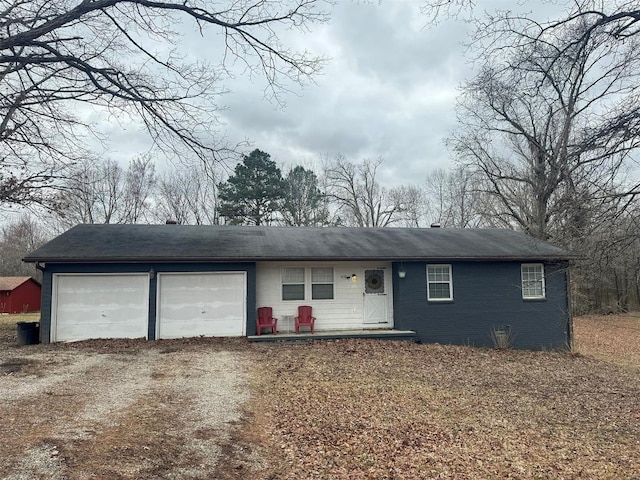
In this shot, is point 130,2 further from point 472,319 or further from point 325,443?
point 472,319

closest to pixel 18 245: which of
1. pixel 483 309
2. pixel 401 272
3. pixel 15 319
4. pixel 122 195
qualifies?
pixel 122 195

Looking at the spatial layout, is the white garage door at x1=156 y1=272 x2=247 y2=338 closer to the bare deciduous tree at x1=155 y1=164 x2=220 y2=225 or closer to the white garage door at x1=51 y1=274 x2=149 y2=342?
the white garage door at x1=51 y1=274 x2=149 y2=342

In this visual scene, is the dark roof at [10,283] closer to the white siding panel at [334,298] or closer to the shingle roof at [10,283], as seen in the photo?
the shingle roof at [10,283]

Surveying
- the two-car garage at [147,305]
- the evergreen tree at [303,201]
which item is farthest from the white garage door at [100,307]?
the evergreen tree at [303,201]

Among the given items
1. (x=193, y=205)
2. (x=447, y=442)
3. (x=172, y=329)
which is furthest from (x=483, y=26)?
(x=193, y=205)

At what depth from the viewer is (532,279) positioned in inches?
510

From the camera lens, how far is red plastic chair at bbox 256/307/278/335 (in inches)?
464

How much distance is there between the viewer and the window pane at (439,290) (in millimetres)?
12500

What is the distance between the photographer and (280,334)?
1180cm

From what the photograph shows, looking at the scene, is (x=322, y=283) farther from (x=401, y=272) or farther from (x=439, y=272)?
(x=439, y=272)

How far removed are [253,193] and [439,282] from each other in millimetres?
18094

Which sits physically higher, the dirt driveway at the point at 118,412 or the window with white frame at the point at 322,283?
the window with white frame at the point at 322,283

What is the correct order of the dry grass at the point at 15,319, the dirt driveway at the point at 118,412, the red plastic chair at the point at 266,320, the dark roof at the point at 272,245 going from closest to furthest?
the dirt driveway at the point at 118,412, the dark roof at the point at 272,245, the red plastic chair at the point at 266,320, the dry grass at the point at 15,319

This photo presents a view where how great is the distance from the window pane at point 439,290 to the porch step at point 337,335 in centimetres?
129
